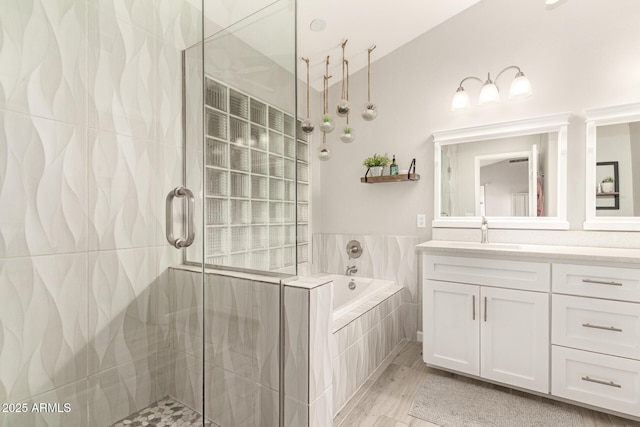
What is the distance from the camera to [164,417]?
1377mm

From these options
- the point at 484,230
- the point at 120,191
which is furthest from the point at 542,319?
the point at 120,191

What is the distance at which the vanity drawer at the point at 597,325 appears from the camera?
1556mm

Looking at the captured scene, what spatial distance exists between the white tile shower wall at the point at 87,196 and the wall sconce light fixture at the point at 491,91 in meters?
1.98

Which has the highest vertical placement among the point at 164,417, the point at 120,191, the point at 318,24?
the point at 318,24

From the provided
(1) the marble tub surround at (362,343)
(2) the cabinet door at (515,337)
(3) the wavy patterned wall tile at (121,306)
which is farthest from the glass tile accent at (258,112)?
(2) the cabinet door at (515,337)

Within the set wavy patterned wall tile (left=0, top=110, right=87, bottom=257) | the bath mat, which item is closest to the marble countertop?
the bath mat

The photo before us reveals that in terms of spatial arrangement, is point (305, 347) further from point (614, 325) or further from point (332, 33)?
point (332, 33)

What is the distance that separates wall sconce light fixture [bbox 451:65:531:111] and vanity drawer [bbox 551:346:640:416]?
1.72 m

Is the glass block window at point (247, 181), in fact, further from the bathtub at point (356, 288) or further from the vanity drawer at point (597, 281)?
the vanity drawer at point (597, 281)

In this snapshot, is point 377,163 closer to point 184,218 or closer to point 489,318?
point 489,318

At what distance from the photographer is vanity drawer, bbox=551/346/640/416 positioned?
155cm

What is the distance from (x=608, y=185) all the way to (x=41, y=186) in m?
3.11

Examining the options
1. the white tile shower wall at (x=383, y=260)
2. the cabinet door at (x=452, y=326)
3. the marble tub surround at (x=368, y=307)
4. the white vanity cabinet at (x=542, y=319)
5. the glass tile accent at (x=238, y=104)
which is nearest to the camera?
the glass tile accent at (x=238, y=104)

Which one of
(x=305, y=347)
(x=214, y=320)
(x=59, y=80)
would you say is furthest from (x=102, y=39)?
(x=305, y=347)
